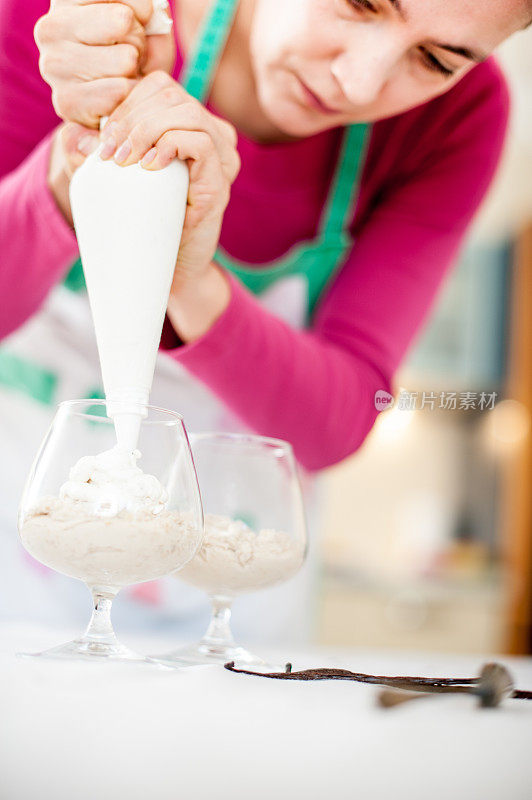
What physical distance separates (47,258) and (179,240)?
0.15 m

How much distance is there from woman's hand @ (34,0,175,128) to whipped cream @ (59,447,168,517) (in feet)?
0.74

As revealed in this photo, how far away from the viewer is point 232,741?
0.35 m

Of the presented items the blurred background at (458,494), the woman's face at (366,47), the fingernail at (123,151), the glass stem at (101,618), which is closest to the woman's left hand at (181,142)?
the fingernail at (123,151)

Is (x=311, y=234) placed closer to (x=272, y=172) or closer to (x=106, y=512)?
(x=272, y=172)

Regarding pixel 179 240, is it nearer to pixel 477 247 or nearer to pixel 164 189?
pixel 164 189

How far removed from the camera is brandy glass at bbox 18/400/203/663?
0.45m

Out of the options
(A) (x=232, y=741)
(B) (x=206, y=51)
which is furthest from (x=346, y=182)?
(A) (x=232, y=741)

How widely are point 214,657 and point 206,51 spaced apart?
45 centimetres

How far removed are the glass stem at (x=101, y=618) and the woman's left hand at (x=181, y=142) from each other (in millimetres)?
234

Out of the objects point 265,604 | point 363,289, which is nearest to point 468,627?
point 265,604

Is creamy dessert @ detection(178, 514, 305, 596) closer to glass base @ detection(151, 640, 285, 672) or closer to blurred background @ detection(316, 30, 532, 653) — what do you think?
glass base @ detection(151, 640, 285, 672)

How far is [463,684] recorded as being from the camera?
1.62 ft

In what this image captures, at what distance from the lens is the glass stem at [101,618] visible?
47cm

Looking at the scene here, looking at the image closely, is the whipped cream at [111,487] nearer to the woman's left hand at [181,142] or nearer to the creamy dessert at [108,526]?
the creamy dessert at [108,526]
